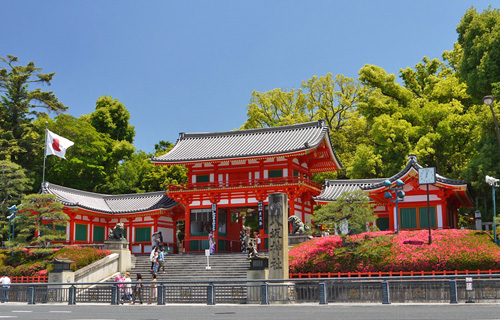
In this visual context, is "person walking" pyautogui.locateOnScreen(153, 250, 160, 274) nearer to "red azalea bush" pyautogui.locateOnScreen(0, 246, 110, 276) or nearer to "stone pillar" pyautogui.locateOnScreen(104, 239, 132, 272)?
"stone pillar" pyautogui.locateOnScreen(104, 239, 132, 272)

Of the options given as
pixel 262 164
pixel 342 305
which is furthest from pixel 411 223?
pixel 342 305

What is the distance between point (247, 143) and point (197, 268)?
13.3m

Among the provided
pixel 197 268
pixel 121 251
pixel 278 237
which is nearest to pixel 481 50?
pixel 278 237

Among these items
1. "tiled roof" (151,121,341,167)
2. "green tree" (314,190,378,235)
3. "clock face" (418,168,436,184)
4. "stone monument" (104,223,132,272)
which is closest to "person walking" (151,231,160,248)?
"tiled roof" (151,121,341,167)

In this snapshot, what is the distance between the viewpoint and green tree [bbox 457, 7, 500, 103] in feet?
106

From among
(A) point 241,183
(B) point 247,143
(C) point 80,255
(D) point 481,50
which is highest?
(D) point 481,50

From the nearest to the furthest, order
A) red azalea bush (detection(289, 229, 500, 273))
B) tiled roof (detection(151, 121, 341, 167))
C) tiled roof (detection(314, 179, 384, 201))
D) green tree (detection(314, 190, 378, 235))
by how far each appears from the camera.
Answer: red azalea bush (detection(289, 229, 500, 273)), green tree (detection(314, 190, 378, 235)), tiled roof (detection(314, 179, 384, 201)), tiled roof (detection(151, 121, 341, 167))

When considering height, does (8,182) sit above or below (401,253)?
above

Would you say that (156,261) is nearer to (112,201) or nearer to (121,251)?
(121,251)

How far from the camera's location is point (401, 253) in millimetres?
25031

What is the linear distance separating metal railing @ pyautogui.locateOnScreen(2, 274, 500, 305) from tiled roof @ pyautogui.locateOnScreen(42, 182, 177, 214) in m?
17.2

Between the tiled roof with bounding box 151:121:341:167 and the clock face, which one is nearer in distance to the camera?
the clock face

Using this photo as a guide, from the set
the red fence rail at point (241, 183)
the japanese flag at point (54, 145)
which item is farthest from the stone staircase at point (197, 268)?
the japanese flag at point (54, 145)

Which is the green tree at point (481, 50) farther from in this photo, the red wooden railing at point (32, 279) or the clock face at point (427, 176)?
the red wooden railing at point (32, 279)
